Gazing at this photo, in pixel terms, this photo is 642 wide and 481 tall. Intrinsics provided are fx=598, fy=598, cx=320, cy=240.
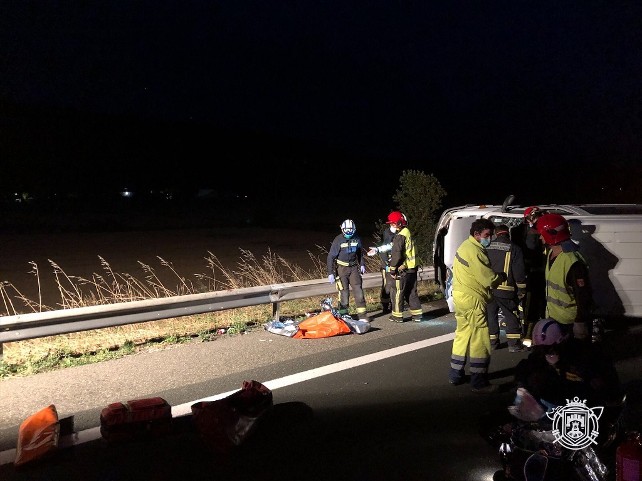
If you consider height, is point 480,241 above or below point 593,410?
above

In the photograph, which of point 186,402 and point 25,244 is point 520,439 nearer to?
point 186,402

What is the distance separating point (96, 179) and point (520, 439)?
8625cm

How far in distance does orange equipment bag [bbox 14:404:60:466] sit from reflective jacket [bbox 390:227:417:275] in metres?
4.94

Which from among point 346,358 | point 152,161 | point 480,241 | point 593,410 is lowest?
point 346,358

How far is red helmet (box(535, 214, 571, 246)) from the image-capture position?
5359 mm

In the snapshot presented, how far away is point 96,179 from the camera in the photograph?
82875 mm

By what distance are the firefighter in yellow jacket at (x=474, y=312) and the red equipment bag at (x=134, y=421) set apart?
269 cm

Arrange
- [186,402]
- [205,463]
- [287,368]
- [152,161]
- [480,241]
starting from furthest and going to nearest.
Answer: [152,161], [287,368], [480,241], [186,402], [205,463]

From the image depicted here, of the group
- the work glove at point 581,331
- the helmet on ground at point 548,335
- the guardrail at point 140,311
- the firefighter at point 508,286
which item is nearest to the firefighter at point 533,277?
the firefighter at point 508,286

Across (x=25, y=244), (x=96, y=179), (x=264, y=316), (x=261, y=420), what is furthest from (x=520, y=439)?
(x=96, y=179)

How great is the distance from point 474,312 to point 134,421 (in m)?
3.06

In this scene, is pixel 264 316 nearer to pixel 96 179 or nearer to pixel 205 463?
pixel 205 463

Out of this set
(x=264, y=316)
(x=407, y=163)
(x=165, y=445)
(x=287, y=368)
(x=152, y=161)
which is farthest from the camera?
(x=407, y=163)

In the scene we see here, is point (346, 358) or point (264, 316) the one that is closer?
point (346, 358)
